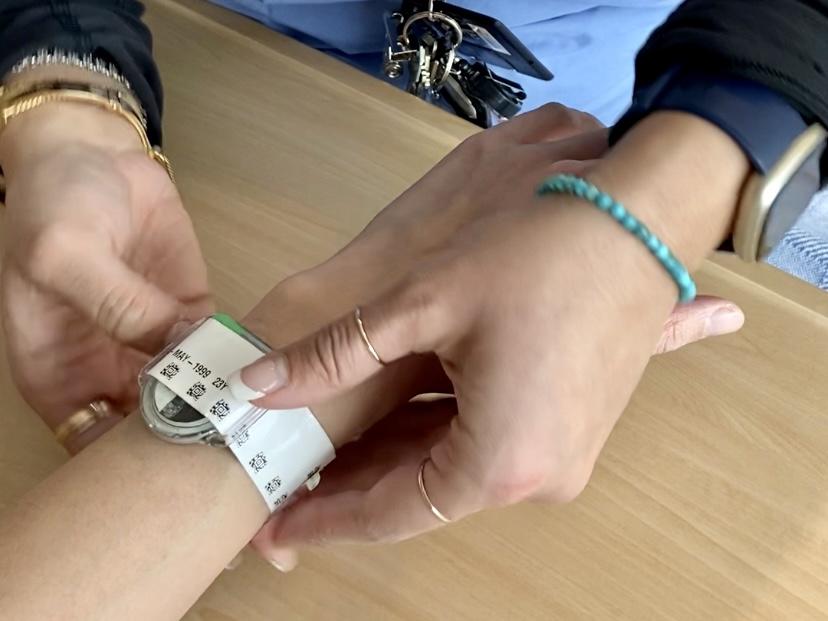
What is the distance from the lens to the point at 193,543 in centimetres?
52

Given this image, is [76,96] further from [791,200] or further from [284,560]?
[791,200]

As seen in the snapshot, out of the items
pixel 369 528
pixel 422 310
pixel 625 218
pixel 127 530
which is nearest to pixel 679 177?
pixel 625 218

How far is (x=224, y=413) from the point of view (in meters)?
0.50

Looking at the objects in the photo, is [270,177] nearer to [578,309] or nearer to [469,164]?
[469,164]

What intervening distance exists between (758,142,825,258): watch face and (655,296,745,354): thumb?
6 cm

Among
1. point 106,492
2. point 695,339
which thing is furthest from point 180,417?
point 695,339

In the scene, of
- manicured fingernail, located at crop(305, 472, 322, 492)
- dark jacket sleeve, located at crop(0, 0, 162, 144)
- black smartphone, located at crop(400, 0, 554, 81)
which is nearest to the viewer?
manicured fingernail, located at crop(305, 472, 322, 492)

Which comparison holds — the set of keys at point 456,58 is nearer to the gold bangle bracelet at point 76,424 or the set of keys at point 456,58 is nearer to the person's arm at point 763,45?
the person's arm at point 763,45

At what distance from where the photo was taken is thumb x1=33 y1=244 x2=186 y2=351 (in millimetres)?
558

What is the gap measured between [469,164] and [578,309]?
218 mm

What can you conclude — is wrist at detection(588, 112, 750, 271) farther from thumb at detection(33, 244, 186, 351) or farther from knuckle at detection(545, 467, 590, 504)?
thumb at detection(33, 244, 186, 351)

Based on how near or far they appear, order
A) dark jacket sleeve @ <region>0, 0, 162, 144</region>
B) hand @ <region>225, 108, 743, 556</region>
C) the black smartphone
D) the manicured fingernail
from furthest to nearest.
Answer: the black smartphone < dark jacket sleeve @ <region>0, 0, 162, 144</region> < the manicured fingernail < hand @ <region>225, 108, 743, 556</region>

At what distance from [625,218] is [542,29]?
49 centimetres

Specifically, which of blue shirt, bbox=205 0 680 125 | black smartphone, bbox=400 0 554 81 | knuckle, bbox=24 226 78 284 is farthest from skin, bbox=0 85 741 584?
blue shirt, bbox=205 0 680 125
